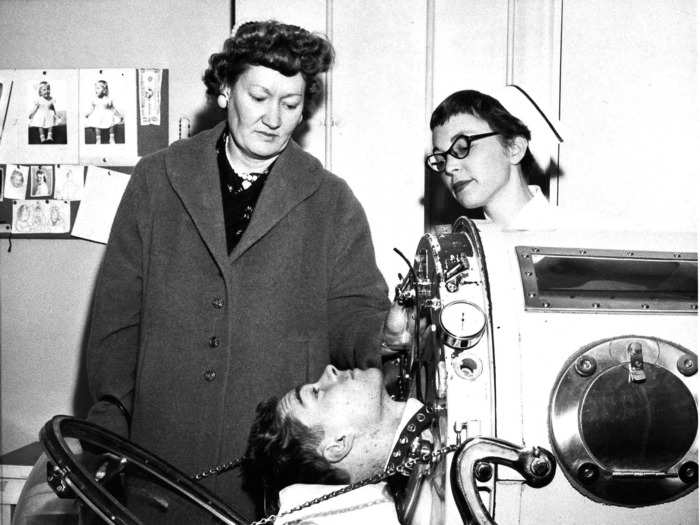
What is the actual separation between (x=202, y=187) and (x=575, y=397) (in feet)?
3.64

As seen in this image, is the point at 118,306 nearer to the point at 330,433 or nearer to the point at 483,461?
the point at 330,433

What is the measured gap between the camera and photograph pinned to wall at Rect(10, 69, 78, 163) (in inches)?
108

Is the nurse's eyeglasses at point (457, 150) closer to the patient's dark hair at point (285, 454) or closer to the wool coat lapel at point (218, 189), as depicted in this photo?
the wool coat lapel at point (218, 189)

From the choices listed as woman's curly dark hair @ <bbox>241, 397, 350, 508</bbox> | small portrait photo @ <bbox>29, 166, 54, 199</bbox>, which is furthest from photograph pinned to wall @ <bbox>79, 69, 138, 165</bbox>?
woman's curly dark hair @ <bbox>241, 397, 350, 508</bbox>

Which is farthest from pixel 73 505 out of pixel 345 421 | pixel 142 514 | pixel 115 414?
pixel 115 414

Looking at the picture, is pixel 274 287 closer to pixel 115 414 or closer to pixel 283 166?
pixel 283 166

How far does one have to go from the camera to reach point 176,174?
1.86 meters

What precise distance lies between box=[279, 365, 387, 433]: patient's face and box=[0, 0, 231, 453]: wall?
1.57m

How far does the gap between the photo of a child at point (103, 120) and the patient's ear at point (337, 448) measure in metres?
1.77

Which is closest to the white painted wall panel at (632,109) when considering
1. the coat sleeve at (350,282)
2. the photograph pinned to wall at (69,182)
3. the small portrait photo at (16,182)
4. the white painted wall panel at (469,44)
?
the white painted wall panel at (469,44)

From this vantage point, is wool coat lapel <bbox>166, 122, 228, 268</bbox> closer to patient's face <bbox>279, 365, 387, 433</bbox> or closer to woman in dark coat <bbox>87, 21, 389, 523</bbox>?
woman in dark coat <bbox>87, 21, 389, 523</bbox>

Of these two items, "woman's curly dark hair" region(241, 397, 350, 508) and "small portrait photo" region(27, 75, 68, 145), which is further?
"small portrait photo" region(27, 75, 68, 145)

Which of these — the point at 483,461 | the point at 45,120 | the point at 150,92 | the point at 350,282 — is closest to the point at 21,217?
the point at 45,120

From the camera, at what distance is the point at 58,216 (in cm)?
276
